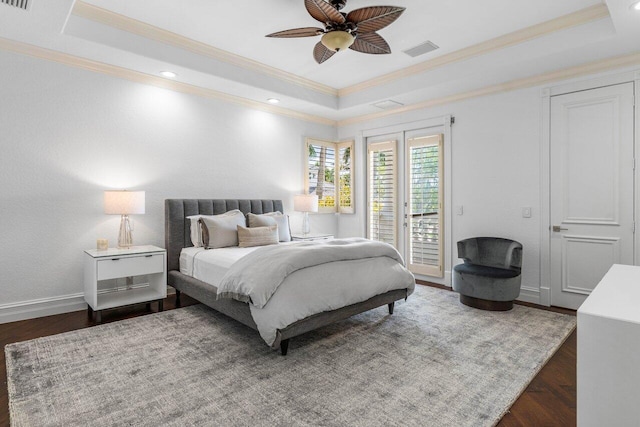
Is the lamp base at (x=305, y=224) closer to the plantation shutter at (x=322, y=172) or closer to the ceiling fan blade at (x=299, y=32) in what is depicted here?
the plantation shutter at (x=322, y=172)

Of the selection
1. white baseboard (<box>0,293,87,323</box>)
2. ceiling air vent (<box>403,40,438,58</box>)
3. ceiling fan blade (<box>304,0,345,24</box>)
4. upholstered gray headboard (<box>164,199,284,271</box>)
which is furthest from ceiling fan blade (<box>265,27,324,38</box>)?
white baseboard (<box>0,293,87,323</box>)

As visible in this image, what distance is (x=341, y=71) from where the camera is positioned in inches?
185

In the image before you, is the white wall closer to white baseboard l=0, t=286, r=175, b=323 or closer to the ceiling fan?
white baseboard l=0, t=286, r=175, b=323

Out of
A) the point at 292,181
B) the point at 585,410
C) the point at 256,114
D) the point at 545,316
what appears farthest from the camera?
the point at 292,181

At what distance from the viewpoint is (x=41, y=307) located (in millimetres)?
3541

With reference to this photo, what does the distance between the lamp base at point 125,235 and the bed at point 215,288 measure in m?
0.44

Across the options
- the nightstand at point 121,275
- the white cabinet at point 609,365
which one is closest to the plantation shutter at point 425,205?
the nightstand at point 121,275

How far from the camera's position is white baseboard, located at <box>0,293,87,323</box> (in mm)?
3360

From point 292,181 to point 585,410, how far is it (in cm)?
505

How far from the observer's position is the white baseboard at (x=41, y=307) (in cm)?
336

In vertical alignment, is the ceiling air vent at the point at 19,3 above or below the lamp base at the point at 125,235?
above

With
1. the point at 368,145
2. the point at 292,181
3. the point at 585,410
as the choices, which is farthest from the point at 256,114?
the point at 585,410

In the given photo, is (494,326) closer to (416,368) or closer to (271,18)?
(416,368)

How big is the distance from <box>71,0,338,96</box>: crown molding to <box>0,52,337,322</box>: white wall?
0.73m
